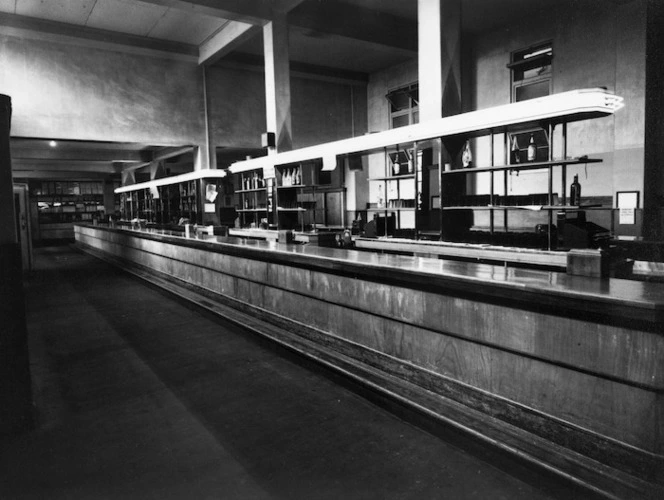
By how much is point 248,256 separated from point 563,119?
3.19 meters

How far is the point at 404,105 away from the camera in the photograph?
454 inches

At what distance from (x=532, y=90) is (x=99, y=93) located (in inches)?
342

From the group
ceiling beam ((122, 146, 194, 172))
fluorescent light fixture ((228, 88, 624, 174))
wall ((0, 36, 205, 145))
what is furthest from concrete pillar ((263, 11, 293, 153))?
ceiling beam ((122, 146, 194, 172))

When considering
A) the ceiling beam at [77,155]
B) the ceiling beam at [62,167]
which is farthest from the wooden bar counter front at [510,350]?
the ceiling beam at [62,167]

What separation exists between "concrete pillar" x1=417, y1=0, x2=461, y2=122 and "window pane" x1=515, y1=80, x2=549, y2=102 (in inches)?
124

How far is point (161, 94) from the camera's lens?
35.3ft

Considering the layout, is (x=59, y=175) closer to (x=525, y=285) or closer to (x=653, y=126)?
(x=653, y=126)

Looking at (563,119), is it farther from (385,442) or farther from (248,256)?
(385,442)

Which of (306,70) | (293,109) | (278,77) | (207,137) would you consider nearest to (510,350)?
(278,77)

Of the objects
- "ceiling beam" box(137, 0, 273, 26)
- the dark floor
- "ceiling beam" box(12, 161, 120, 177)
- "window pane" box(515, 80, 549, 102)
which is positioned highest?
"ceiling beam" box(137, 0, 273, 26)

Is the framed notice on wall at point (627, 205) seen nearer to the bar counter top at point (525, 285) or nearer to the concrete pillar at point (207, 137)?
the bar counter top at point (525, 285)

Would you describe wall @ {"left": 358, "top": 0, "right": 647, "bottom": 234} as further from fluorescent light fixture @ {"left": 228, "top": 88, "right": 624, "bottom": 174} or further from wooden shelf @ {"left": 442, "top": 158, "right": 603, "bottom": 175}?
fluorescent light fixture @ {"left": 228, "top": 88, "right": 624, "bottom": 174}

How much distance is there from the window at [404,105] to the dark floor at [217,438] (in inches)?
330

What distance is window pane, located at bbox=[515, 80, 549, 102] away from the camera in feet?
27.2
